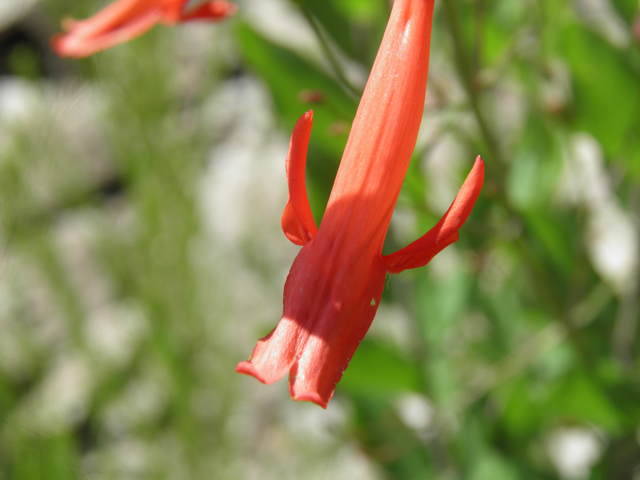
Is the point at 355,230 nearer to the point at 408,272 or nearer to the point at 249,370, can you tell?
the point at 249,370

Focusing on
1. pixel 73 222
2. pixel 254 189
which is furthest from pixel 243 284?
pixel 73 222

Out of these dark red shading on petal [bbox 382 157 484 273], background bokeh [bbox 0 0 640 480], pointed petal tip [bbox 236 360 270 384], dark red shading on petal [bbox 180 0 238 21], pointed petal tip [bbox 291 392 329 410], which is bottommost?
background bokeh [bbox 0 0 640 480]

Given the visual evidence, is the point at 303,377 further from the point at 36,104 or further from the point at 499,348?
the point at 36,104

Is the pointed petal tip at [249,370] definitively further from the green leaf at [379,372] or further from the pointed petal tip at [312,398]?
Answer: the green leaf at [379,372]

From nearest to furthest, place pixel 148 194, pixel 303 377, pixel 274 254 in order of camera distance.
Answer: pixel 303 377 < pixel 148 194 < pixel 274 254

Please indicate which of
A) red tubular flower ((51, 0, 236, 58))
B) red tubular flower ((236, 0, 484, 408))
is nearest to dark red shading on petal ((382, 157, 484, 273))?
red tubular flower ((236, 0, 484, 408))

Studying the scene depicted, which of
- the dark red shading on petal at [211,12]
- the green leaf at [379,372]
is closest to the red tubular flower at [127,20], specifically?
the dark red shading on petal at [211,12]

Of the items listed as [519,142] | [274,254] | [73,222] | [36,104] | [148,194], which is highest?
[519,142]

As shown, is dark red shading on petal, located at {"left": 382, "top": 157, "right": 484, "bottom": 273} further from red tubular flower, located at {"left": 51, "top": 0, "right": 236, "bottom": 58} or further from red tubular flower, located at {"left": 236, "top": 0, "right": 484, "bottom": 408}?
red tubular flower, located at {"left": 51, "top": 0, "right": 236, "bottom": 58}
